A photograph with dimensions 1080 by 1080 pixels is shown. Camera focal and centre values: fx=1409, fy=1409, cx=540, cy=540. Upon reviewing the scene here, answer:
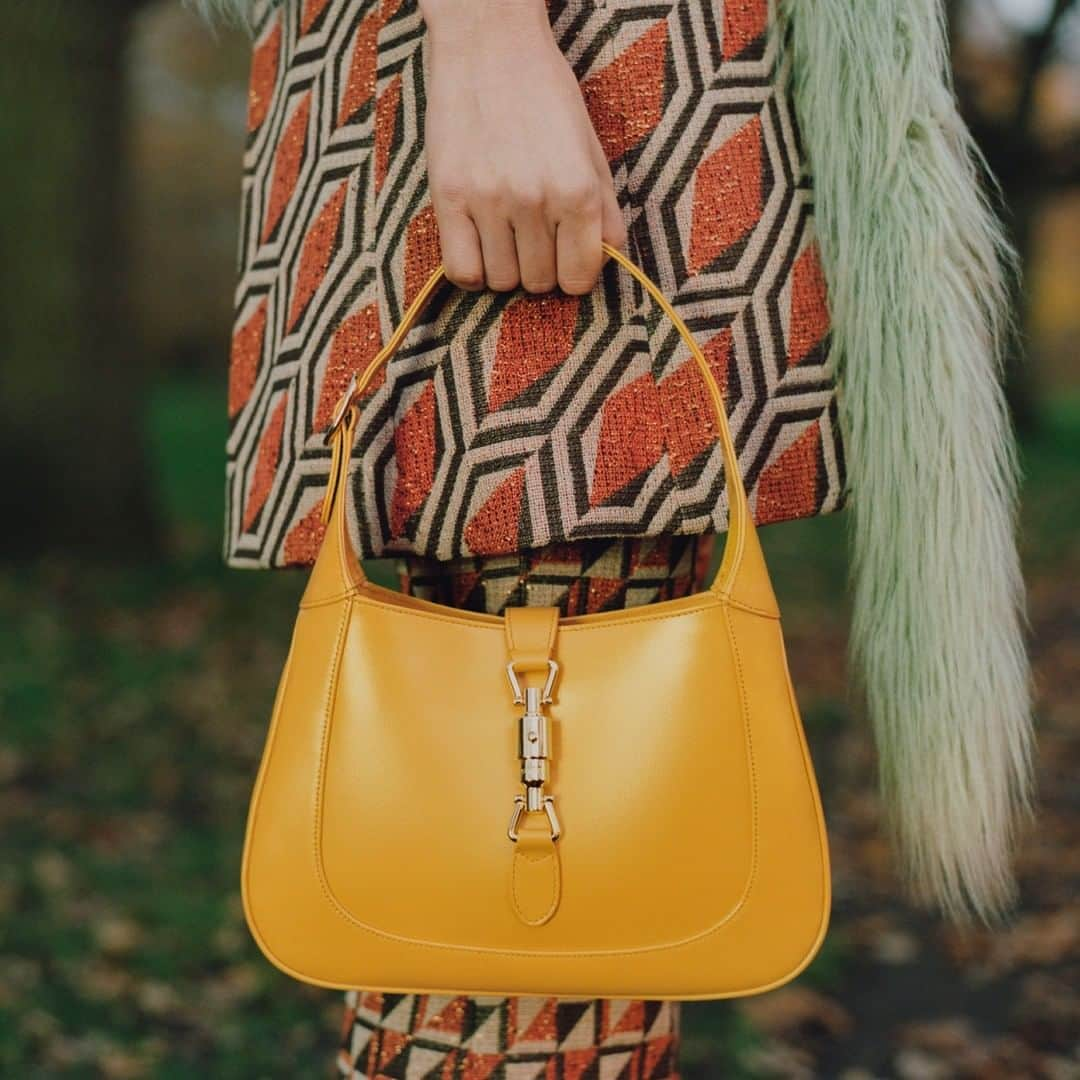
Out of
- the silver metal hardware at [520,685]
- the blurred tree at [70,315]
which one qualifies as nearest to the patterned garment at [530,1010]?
the silver metal hardware at [520,685]

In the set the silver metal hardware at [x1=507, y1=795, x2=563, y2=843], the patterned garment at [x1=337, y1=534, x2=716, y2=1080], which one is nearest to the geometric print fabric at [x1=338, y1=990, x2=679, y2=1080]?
the patterned garment at [x1=337, y1=534, x2=716, y2=1080]

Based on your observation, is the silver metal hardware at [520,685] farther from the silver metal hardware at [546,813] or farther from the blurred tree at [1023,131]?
the blurred tree at [1023,131]

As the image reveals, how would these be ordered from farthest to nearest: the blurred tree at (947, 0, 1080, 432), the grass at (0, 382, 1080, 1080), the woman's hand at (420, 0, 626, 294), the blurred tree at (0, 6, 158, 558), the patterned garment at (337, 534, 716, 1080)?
1. the blurred tree at (0, 6, 158, 558)
2. the blurred tree at (947, 0, 1080, 432)
3. the grass at (0, 382, 1080, 1080)
4. the patterned garment at (337, 534, 716, 1080)
5. the woman's hand at (420, 0, 626, 294)

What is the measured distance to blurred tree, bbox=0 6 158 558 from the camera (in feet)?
21.3

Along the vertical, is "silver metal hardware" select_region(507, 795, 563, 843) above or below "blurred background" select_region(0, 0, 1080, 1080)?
above

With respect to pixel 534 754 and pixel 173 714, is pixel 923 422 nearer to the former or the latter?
pixel 534 754

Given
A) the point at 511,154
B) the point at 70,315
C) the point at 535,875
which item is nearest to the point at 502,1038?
the point at 535,875

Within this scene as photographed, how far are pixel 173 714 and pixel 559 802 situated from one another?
3939 millimetres

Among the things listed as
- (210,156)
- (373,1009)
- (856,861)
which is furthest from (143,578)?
(210,156)

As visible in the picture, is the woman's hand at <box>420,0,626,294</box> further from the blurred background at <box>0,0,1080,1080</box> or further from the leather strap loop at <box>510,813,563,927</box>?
the blurred background at <box>0,0,1080,1080</box>

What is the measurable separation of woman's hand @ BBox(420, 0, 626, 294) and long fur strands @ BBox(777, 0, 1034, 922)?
24 cm

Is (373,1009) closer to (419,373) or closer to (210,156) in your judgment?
(419,373)

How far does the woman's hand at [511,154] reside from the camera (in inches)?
42.3

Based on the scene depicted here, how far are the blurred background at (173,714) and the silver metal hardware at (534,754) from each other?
695 mm
